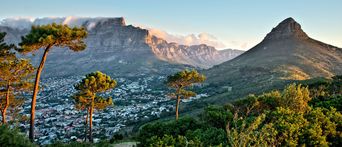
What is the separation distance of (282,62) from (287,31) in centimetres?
4610

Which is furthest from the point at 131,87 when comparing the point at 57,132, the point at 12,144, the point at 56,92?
the point at 12,144

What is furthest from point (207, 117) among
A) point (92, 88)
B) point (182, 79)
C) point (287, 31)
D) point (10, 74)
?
point (287, 31)

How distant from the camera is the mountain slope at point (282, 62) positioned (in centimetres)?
8493

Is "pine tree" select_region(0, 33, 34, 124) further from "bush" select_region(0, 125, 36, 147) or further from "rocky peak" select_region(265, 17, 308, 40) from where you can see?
"rocky peak" select_region(265, 17, 308, 40)

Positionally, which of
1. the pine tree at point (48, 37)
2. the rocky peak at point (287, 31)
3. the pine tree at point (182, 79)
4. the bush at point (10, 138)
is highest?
the rocky peak at point (287, 31)

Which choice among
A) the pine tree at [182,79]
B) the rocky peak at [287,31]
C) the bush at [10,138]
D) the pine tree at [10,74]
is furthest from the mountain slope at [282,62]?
the bush at [10,138]

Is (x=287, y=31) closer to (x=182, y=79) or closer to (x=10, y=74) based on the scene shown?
(x=182, y=79)

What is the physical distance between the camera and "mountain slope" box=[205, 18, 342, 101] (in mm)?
84931

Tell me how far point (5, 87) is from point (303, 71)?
85.2m

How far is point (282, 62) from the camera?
104m

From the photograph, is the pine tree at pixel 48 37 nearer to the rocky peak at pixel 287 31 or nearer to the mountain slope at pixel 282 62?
the mountain slope at pixel 282 62

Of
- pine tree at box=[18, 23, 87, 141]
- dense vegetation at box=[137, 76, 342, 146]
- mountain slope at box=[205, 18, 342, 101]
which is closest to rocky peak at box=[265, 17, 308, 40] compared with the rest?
mountain slope at box=[205, 18, 342, 101]

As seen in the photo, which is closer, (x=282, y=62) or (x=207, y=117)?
(x=207, y=117)

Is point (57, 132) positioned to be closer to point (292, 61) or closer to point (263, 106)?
point (263, 106)
